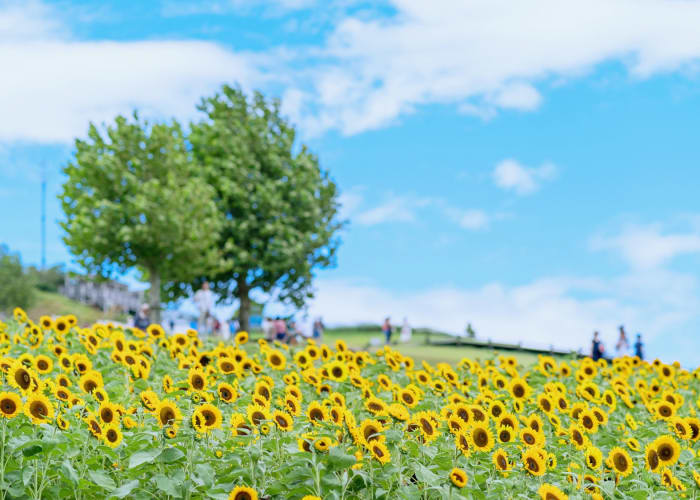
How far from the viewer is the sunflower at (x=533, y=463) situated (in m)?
4.99

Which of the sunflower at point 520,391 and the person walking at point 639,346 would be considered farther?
the person walking at point 639,346

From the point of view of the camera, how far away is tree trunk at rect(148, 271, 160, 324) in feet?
98.5

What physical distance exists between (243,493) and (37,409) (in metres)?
1.65

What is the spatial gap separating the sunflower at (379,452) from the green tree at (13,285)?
5522 cm

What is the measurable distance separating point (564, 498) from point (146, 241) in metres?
27.8

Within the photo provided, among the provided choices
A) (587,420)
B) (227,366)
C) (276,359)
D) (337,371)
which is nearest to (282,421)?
(227,366)

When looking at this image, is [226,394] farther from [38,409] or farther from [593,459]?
[593,459]

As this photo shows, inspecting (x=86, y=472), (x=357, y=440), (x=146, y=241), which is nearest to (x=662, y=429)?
(x=357, y=440)

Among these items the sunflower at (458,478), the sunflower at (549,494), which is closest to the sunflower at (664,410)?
the sunflower at (549,494)

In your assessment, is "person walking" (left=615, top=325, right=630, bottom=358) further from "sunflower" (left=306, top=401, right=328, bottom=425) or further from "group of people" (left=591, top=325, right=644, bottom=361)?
"sunflower" (left=306, top=401, right=328, bottom=425)

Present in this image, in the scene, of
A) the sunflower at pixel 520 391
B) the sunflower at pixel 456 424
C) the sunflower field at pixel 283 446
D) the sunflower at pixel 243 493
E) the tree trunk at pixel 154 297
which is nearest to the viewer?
the sunflower at pixel 243 493

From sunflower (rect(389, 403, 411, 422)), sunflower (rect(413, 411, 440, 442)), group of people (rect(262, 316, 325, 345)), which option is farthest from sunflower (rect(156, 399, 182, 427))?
group of people (rect(262, 316, 325, 345))

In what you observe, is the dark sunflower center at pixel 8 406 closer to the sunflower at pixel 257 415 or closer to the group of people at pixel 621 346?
the sunflower at pixel 257 415

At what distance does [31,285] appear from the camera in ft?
186
